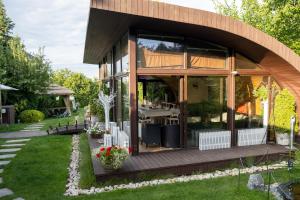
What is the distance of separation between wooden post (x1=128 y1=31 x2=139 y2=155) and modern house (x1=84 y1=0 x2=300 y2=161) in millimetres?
24

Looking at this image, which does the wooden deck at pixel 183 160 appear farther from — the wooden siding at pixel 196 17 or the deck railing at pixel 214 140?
the wooden siding at pixel 196 17

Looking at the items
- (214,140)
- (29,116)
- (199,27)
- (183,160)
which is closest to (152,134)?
(183,160)

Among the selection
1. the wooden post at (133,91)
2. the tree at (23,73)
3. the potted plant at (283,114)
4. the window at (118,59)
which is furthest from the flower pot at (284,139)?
the tree at (23,73)

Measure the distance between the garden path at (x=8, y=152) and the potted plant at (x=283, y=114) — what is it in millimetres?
6921

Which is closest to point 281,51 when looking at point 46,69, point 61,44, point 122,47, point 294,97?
point 294,97

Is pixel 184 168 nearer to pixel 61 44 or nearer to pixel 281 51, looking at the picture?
pixel 281 51

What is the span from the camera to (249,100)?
27.3 feet

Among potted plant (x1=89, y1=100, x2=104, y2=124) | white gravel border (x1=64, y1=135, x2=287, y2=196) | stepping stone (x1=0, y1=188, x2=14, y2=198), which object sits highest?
potted plant (x1=89, y1=100, x2=104, y2=124)

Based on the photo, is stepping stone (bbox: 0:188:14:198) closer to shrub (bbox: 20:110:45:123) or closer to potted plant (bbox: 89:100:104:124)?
potted plant (bbox: 89:100:104:124)

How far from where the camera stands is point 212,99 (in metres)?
7.86

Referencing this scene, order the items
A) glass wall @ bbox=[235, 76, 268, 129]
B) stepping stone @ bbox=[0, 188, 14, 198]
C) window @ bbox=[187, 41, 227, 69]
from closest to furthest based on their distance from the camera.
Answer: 1. stepping stone @ bbox=[0, 188, 14, 198]
2. window @ bbox=[187, 41, 227, 69]
3. glass wall @ bbox=[235, 76, 268, 129]

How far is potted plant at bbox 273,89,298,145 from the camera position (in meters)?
7.81

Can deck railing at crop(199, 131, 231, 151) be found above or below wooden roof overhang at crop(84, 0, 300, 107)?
below

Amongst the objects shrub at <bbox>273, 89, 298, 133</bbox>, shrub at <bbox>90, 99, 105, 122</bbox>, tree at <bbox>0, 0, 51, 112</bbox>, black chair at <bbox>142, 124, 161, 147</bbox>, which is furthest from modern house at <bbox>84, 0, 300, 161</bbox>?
tree at <bbox>0, 0, 51, 112</bbox>
